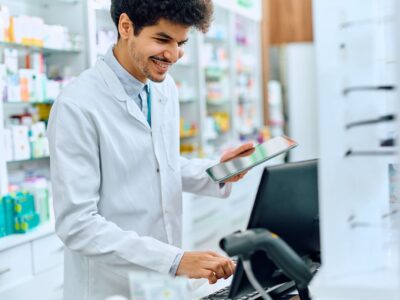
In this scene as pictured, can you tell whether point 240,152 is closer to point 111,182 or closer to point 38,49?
point 111,182

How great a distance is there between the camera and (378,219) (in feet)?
3.29

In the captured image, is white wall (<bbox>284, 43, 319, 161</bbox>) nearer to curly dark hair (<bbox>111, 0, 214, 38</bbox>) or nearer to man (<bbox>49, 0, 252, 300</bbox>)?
man (<bbox>49, 0, 252, 300</bbox>)

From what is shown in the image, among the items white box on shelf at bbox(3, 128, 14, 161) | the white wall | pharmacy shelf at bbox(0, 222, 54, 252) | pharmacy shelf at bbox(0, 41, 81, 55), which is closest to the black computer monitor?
pharmacy shelf at bbox(0, 222, 54, 252)

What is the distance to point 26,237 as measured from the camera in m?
3.00

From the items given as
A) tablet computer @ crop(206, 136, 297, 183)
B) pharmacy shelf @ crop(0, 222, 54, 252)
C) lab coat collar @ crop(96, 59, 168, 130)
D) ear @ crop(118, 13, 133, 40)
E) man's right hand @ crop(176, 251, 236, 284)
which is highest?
ear @ crop(118, 13, 133, 40)

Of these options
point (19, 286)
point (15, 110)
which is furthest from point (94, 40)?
point (19, 286)

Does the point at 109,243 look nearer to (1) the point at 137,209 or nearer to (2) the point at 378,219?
(1) the point at 137,209

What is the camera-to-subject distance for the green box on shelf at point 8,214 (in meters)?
3.01

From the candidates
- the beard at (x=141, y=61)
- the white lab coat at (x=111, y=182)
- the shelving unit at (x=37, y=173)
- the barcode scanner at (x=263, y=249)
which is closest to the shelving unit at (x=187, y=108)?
the shelving unit at (x=37, y=173)

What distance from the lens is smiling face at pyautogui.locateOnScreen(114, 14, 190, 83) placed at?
1692mm

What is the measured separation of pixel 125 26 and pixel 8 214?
66.3 inches

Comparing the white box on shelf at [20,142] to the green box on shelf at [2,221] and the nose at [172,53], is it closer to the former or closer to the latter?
the green box on shelf at [2,221]

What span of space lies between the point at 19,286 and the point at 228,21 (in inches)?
166

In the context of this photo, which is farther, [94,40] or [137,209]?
[94,40]
